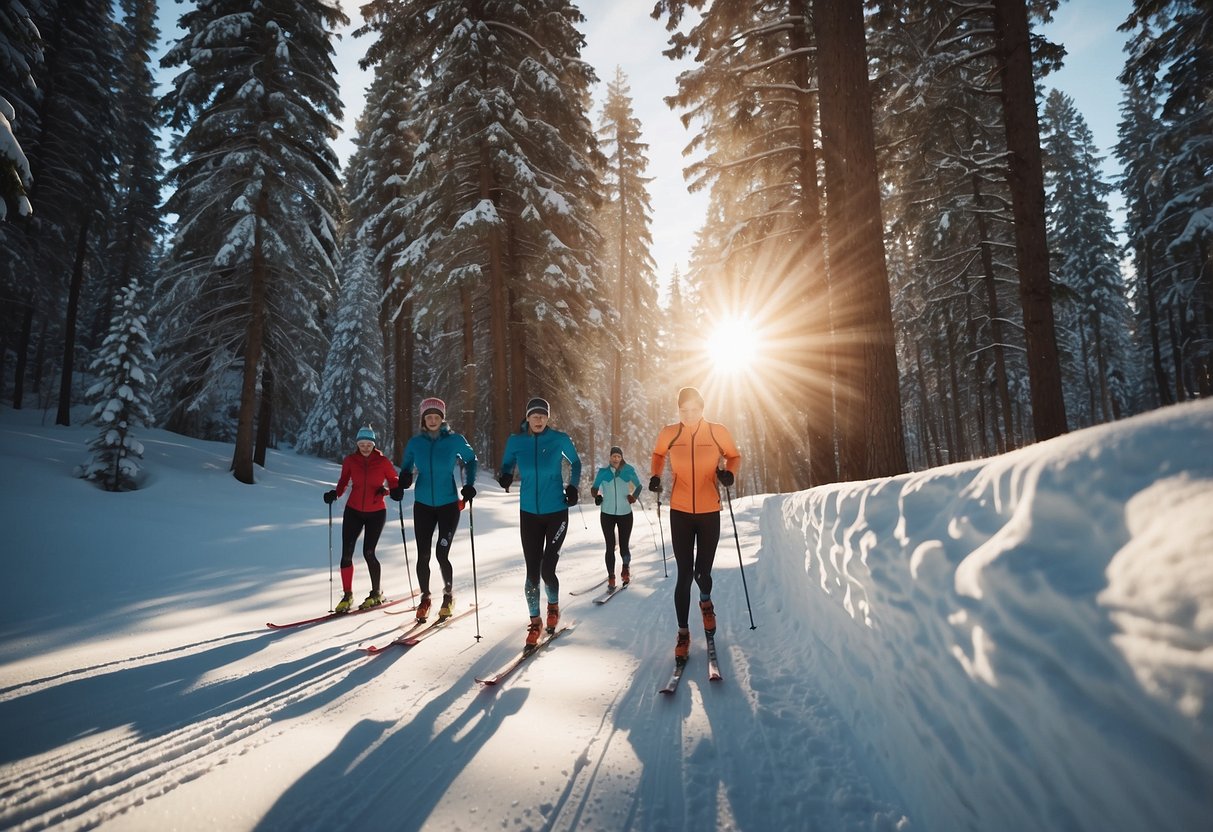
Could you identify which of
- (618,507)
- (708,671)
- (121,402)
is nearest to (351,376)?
(121,402)

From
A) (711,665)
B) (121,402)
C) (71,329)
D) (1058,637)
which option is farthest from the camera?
(71,329)

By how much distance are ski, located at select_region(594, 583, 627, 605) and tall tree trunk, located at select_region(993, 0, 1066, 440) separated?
7.00 meters

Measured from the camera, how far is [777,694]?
12.7ft

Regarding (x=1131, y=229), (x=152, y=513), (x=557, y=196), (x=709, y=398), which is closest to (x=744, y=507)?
(x=557, y=196)

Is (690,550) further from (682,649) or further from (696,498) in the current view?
(682,649)

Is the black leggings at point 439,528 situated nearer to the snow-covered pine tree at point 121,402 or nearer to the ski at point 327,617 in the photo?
the ski at point 327,617

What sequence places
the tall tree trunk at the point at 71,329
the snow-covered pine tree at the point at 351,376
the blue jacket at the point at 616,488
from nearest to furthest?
the blue jacket at the point at 616,488, the tall tree trunk at the point at 71,329, the snow-covered pine tree at the point at 351,376

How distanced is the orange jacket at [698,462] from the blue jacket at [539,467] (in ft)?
3.38

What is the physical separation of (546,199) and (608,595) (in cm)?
1263

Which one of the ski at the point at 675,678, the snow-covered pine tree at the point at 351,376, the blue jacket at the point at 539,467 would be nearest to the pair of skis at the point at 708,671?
the ski at the point at 675,678

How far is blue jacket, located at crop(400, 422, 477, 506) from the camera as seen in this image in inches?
237

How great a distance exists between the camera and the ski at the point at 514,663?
407cm

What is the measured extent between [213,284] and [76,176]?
10.9 metres

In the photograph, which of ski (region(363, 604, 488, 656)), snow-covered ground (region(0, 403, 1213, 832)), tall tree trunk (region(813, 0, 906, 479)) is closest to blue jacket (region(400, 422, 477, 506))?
ski (region(363, 604, 488, 656))
